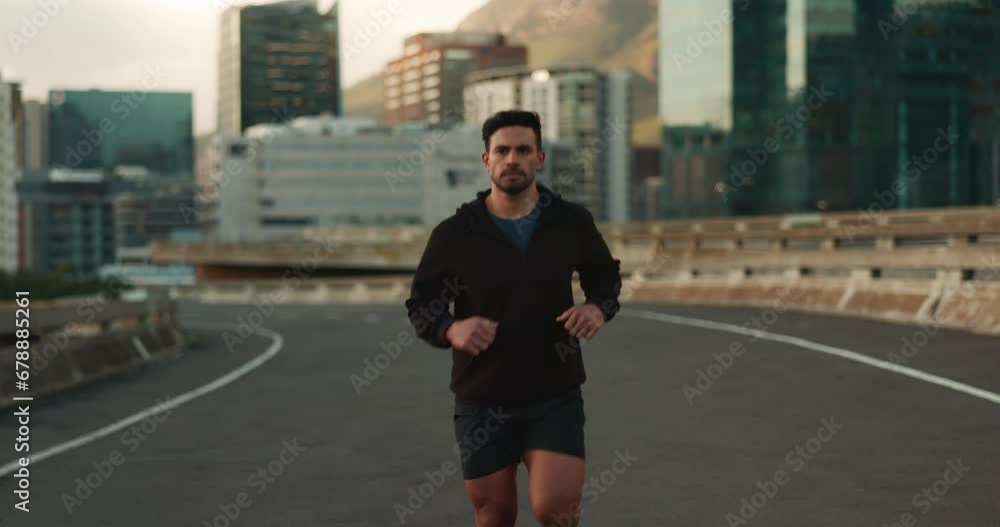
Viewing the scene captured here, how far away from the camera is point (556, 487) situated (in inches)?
195

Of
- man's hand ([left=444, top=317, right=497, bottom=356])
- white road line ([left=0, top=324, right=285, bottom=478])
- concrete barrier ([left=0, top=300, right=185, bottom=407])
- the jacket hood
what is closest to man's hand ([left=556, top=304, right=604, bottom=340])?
man's hand ([left=444, top=317, right=497, bottom=356])

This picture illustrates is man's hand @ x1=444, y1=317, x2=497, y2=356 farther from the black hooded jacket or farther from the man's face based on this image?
the man's face

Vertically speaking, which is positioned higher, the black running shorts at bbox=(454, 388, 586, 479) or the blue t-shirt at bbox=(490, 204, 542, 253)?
the blue t-shirt at bbox=(490, 204, 542, 253)

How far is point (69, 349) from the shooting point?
16.9m

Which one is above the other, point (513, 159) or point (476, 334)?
point (513, 159)

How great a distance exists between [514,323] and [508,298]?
91mm

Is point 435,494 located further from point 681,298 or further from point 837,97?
point 837,97

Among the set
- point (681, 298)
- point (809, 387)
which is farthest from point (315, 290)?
point (809, 387)

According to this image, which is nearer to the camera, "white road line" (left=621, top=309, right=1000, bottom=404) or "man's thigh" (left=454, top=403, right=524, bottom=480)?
"man's thigh" (left=454, top=403, right=524, bottom=480)

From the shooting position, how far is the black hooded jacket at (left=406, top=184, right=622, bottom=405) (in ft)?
16.4

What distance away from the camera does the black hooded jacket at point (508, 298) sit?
5012mm

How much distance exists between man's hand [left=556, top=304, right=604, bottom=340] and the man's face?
0.46 m

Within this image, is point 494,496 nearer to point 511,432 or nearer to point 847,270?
point 511,432

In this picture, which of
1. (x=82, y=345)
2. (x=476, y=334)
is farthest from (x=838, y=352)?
(x=476, y=334)
